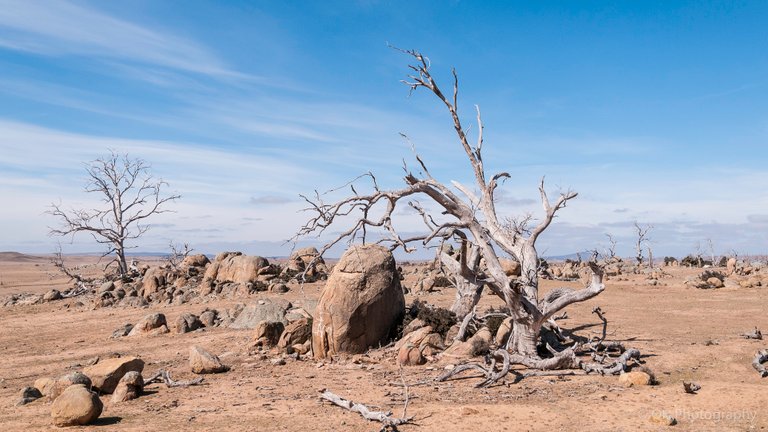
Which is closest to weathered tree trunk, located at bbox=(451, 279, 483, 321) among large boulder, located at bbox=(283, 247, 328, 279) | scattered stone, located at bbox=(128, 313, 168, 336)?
scattered stone, located at bbox=(128, 313, 168, 336)

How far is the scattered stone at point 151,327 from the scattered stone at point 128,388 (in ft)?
28.6

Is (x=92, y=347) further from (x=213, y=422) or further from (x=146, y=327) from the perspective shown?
(x=213, y=422)

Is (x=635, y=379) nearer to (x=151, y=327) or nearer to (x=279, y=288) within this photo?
(x=151, y=327)

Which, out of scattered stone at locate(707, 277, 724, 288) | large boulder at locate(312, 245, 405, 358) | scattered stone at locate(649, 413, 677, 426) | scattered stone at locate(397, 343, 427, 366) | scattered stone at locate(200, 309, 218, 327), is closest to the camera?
scattered stone at locate(649, 413, 677, 426)

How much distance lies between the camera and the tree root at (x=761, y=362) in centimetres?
1118

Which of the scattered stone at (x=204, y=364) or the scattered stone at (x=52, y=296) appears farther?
the scattered stone at (x=52, y=296)

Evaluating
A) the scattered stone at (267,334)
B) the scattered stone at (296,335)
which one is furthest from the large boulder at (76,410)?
the scattered stone at (267,334)

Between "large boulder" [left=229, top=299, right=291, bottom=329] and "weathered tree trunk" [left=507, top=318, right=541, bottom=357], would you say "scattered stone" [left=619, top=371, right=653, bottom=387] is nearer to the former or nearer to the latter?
"weathered tree trunk" [left=507, top=318, right=541, bottom=357]

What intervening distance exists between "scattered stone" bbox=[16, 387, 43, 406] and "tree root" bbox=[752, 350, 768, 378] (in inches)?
576

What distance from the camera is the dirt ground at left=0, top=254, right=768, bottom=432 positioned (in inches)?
354

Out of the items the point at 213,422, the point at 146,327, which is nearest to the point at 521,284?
the point at 213,422

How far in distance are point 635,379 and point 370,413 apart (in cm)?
529

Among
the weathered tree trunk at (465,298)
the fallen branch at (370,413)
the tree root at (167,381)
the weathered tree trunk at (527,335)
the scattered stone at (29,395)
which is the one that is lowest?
the scattered stone at (29,395)

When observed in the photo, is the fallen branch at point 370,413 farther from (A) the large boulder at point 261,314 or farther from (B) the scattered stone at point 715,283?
(B) the scattered stone at point 715,283
